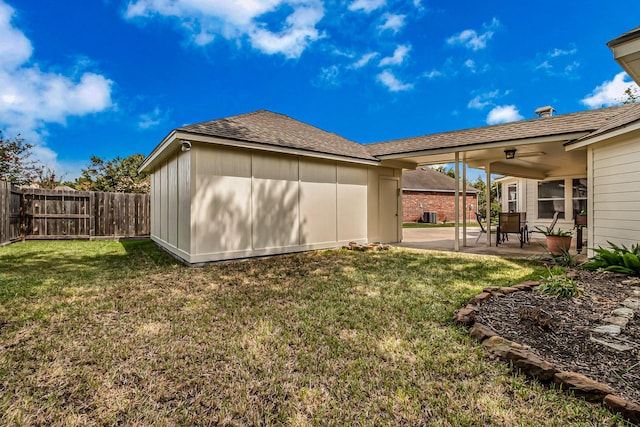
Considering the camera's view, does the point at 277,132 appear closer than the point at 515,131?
No

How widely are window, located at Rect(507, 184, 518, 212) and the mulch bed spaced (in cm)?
1157

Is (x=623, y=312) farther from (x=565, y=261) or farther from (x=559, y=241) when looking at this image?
(x=559, y=241)

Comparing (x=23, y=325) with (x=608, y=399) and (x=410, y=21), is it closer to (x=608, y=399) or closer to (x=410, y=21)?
(x=608, y=399)

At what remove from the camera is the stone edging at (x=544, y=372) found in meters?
1.74

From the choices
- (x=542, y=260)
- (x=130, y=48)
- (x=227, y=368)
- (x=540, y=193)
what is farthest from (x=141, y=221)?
(x=540, y=193)

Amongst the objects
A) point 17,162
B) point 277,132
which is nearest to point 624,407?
point 277,132

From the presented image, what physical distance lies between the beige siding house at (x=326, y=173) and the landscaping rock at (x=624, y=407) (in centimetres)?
352

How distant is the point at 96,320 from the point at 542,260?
811 centimetres

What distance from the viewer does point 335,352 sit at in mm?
2508

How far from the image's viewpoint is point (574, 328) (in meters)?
2.79

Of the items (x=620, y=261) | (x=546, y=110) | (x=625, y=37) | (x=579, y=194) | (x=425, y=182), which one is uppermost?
(x=546, y=110)

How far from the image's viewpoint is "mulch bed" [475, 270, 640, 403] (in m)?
2.11

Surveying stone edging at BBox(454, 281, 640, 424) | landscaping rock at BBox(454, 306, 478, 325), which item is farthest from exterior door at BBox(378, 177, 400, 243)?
stone edging at BBox(454, 281, 640, 424)

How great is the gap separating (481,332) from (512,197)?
14.9 metres
